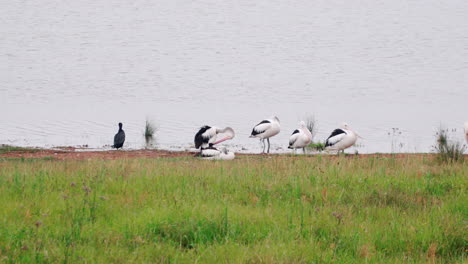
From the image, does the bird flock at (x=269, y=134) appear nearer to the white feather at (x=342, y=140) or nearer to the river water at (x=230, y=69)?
the white feather at (x=342, y=140)

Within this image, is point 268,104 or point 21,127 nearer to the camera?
point 21,127

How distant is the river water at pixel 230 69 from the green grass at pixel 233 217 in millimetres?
16328

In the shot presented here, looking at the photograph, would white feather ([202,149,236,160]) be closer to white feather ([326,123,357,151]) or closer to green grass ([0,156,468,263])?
white feather ([326,123,357,151])

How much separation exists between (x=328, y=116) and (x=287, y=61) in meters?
53.3

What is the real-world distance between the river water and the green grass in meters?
16.3

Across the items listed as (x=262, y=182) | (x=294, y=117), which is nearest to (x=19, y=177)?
(x=262, y=182)

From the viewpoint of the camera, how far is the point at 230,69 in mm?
88812

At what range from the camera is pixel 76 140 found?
99.1ft

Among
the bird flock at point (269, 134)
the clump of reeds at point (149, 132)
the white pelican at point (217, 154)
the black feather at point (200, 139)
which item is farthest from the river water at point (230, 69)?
the white pelican at point (217, 154)

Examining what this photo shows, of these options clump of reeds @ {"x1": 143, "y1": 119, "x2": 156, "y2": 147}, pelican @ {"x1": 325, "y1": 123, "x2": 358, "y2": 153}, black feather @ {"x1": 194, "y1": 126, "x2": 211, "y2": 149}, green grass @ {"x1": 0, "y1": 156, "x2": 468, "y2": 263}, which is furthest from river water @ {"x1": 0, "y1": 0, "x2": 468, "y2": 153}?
green grass @ {"x1": 0, "y1": 156, "x2": 468, "y2": 263}

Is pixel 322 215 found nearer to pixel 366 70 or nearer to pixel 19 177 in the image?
pixel 19 177

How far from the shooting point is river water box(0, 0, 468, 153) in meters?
39.2

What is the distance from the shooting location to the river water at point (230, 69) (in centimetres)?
3916

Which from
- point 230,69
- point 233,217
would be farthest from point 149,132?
point 230,69
